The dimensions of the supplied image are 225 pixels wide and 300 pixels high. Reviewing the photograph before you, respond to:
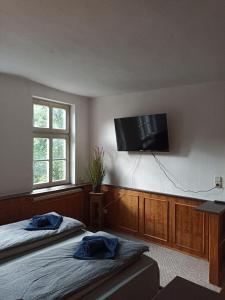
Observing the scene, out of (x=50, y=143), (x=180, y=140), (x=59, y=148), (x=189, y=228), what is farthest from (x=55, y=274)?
(x=59, y=148)

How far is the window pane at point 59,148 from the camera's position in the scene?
4.04m

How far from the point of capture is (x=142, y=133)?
3.59m

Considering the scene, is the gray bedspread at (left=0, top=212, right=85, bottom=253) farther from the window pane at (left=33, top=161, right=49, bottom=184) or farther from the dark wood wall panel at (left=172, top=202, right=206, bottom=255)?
the dark wood wall panel at (left=172, top=202, right=206, bottom=255)

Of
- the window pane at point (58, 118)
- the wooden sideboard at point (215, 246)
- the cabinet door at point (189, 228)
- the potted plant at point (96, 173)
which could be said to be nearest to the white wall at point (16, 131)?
the window pane at point (58, 118)

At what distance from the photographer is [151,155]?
3.69 metres

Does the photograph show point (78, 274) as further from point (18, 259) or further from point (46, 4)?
point (46, 4)

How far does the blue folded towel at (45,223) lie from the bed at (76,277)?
0.50 meters

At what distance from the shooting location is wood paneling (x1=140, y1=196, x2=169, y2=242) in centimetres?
348

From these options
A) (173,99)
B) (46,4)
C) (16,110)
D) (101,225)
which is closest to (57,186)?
(101,225)

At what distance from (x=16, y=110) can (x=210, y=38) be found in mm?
2556

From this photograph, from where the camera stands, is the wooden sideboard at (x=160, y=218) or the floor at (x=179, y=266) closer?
the floor at (x=179, y=266)

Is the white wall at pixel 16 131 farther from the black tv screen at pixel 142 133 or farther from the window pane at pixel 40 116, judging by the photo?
the black tv screen at pixel 142 133

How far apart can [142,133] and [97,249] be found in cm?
197

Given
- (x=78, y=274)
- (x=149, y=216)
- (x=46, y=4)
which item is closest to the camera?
(x=46, y=4)
